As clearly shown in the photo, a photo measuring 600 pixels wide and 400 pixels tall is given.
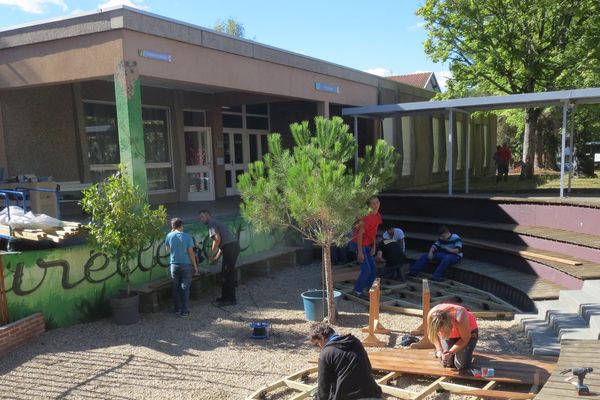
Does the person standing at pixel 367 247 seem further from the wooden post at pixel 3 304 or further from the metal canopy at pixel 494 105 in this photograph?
the wooden post at pixel 3 304

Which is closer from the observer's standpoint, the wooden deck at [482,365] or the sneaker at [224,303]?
the wooden deck at [482,365]

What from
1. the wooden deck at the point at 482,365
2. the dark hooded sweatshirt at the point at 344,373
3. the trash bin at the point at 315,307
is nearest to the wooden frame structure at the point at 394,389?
the wooden deck at the point at 482,365

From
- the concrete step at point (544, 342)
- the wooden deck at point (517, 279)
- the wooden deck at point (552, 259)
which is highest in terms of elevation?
the wooden deck at point (552, 259)

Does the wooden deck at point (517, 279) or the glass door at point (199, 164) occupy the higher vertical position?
the glass door at point (199, 164)

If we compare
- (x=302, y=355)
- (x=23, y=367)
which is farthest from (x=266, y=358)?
(x=23, y=367)

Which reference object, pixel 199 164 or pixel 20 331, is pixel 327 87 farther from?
pixel 20 331

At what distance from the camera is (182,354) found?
6539 mm

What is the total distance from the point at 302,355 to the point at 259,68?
7.39 m

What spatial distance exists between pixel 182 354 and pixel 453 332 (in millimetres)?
3542

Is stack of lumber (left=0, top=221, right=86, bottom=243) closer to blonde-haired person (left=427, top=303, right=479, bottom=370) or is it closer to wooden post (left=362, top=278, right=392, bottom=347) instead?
wooden post (left=362, top=278, right=392, bottom=347)

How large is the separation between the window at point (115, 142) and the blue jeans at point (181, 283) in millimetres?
4659

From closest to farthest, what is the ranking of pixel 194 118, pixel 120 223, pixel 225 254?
pixel 120 223 → pixel 225 254 → pixel 194 118

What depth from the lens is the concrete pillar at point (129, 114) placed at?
8.39m

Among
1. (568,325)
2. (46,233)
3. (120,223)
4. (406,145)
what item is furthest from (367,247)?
(406,145)
